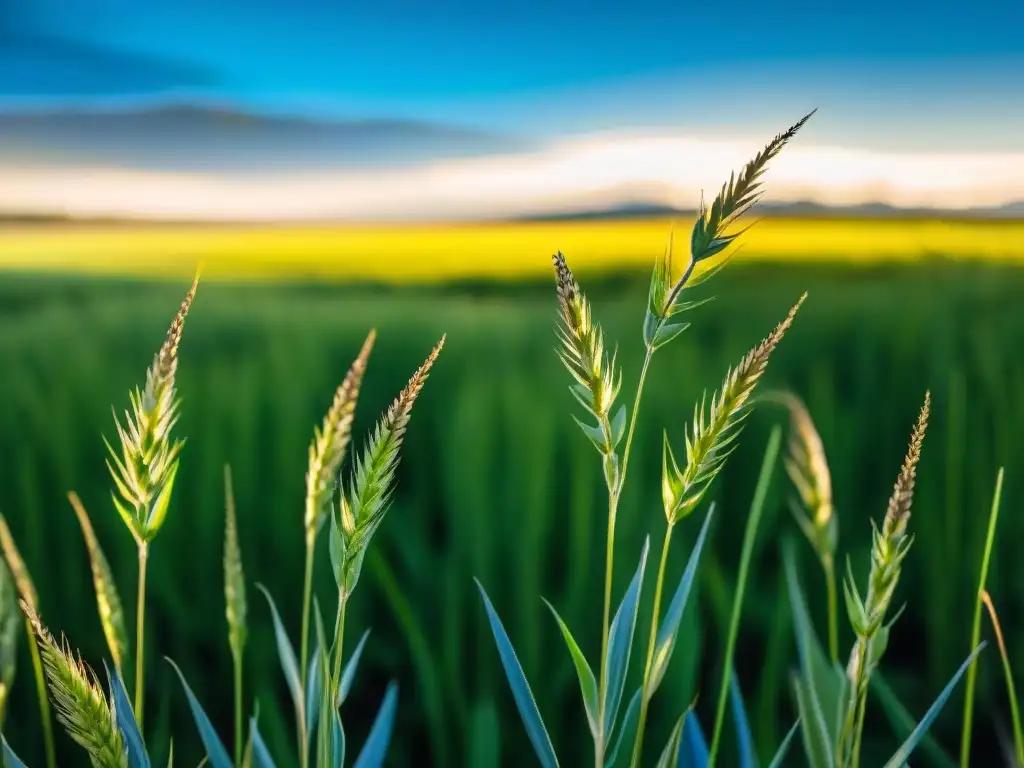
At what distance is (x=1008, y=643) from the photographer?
1.82ft

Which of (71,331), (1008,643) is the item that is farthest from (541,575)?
(71,331)

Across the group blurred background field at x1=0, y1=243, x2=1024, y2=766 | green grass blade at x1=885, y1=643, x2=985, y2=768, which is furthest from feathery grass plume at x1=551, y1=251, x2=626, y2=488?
blurred background field at x1=0, y1=243, x2=1024, y2=766

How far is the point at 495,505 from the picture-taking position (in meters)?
0.59

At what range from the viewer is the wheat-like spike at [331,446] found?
0.62 ft

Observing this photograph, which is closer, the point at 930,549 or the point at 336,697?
the point at 336,697

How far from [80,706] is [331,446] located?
77mm

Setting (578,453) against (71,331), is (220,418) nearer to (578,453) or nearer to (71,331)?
(578,453)

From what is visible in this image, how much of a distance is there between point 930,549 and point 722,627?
20 cm

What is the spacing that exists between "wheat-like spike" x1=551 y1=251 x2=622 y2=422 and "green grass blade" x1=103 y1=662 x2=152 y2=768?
150 millimetres

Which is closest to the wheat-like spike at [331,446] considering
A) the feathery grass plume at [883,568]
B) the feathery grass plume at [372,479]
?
the feathery grass plume at [372,479]

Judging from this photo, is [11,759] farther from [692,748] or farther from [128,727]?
[692,748]

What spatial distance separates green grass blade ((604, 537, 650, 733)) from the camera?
21 centimetres

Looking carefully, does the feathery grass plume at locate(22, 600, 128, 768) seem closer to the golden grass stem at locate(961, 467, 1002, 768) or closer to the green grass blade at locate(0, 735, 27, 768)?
the green grass blade at locate(0, 735, 27, 768)

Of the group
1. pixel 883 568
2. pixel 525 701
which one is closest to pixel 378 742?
pixel 525 701
